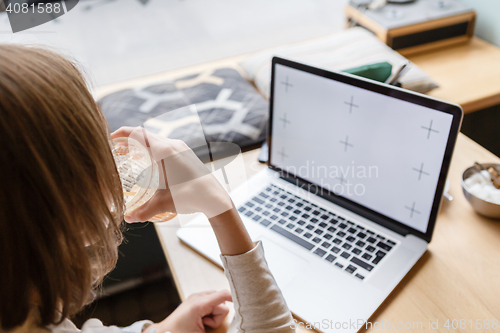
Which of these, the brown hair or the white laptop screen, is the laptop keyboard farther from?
the brown hair

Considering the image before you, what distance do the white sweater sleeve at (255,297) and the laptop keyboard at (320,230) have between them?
0.16 meters

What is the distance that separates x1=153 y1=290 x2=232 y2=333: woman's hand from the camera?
2.12 ft

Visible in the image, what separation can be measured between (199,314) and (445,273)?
437 millimetres

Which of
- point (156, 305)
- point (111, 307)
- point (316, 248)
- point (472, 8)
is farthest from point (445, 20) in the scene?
point (111, 307)

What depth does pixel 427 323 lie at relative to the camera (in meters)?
0.62

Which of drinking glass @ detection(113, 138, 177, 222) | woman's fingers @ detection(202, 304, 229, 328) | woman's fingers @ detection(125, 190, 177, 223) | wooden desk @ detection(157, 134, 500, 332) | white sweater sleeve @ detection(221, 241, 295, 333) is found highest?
drinking glass @ detection(113, 138, 177, 222)

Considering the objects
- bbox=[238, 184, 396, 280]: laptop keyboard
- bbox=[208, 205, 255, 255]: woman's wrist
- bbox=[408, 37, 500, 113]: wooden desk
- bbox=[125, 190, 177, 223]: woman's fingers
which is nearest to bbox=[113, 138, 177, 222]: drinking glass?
bbox=[125, 190, 177, 223]: woman's fingers

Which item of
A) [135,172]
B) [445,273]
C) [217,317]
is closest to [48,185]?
[135,172]

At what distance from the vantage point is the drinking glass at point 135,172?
55 centimetres

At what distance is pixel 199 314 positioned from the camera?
0.64m

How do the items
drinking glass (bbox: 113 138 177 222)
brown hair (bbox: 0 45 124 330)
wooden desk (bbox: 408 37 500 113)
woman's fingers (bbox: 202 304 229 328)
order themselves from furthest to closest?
wooden desk (bbox: 408 37 500 113), woman's fingers (bbox: 202 304 229 328), drinking glass (bbox: 113 138 177 222), brown hair (bbox: 0 45 124 330)

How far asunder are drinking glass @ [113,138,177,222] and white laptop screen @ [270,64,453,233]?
371 mm

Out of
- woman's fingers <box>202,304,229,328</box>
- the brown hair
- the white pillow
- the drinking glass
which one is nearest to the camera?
the brown hair

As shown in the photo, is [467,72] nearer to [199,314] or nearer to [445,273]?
[445,273]
